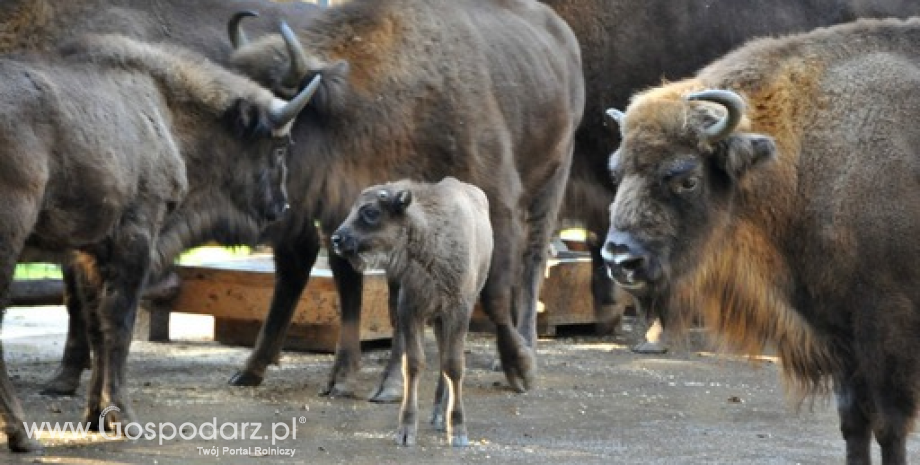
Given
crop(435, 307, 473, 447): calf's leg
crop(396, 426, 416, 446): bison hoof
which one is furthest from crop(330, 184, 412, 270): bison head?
crop(396, 426, 416, 446): bison hoof

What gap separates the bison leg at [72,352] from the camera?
9164mm

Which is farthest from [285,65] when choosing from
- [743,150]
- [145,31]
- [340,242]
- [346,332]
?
[743,150]

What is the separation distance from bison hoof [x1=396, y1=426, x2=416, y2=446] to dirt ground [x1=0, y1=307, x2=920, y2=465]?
6 cm

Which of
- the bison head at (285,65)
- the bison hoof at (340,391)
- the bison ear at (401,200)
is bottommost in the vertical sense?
the bison hoof at (340,391)

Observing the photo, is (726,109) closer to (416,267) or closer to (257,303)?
(416,267)

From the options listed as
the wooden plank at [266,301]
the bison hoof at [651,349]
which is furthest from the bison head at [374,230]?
the bison hoof at [651,349]

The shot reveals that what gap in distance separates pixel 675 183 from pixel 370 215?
5.63 feet

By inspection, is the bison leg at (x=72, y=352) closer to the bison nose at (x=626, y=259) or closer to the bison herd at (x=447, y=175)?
the bison herd at (x=447, y=175)

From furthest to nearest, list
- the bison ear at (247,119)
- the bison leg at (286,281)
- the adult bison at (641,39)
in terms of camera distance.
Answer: the adult bison at (641,39) < the bison leg at (286,281) < the bison ear at (247,119)

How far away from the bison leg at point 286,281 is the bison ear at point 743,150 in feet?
12.0

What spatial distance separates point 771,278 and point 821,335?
280 millimetres

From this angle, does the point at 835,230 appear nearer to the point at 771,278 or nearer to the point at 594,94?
the point at 771,278

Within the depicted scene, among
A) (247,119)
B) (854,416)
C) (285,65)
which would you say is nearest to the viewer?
(854,416)

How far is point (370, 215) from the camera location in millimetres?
7910
